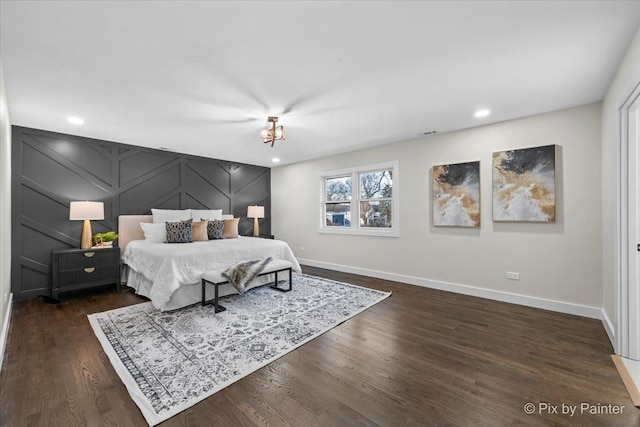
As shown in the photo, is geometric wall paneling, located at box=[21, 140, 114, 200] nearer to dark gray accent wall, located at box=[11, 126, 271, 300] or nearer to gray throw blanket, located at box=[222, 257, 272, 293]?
dark gray accent wall, located at box=[11, 126, 271, 300]

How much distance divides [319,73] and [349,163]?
10.2ft

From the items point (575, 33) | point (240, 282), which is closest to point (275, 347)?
point (240, 282)

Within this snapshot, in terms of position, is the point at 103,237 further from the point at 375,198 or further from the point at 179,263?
the point at 375,198

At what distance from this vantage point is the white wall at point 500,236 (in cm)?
311

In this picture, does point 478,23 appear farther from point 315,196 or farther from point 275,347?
point 315,196

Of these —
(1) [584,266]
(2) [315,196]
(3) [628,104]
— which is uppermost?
(3) [628,104]

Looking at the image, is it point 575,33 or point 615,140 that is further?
point 615,140

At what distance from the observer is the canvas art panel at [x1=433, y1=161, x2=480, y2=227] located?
12.7 ft

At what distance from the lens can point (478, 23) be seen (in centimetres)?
177

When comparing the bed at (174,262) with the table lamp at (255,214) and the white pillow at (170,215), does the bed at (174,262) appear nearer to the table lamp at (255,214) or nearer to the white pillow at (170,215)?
the white pillow at (170,215)

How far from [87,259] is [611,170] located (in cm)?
609

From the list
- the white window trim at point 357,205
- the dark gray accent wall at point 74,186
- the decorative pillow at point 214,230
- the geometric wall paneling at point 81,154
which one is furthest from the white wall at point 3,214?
the white window trim at point 357,205

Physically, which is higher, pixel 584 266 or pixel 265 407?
pixel 584 266

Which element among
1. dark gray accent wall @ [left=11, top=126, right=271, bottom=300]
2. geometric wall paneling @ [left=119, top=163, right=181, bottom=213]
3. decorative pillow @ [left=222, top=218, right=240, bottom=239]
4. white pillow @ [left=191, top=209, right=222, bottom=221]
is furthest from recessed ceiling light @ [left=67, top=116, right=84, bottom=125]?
decorative pillow @ [left=222, top=218, right=240, bottom=239]
